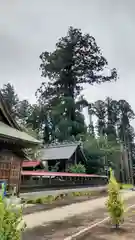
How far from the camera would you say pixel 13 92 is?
2500 inches

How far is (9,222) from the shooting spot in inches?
129

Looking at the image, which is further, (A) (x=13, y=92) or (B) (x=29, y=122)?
(A) (x=13, y=92)

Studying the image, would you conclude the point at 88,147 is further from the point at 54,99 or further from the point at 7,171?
the point at 7,171

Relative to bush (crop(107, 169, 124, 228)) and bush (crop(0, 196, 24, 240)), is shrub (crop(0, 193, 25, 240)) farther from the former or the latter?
bush (crop(107, 169, 124, 228))

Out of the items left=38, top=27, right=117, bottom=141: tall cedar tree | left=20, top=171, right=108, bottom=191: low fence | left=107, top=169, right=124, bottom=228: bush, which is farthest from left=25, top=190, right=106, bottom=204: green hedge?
left=38, top=27, right=117, bottom=141: tall cedar tree

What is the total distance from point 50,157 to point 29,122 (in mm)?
16650

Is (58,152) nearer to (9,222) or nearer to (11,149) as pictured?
(11,149)

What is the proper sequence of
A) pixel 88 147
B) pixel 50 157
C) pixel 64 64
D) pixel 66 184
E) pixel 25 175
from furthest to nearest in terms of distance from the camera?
1. pixel 64 64
2. pixel 88 147
3. pixel 50 157
4. pixel 66 184
5. pixel 25 175

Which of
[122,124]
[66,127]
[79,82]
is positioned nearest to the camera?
[66,127]

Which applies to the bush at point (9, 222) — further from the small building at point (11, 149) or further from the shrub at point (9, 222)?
the small building at point (11, 149)

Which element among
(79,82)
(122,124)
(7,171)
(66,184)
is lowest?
(66,184)

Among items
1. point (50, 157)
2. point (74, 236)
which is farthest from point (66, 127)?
point (74, 236)

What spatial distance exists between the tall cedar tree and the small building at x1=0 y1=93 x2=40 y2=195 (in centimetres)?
2931

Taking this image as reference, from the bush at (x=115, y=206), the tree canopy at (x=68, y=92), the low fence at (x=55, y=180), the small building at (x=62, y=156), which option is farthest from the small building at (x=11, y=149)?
the tree canopy at (x=68, y=92)
